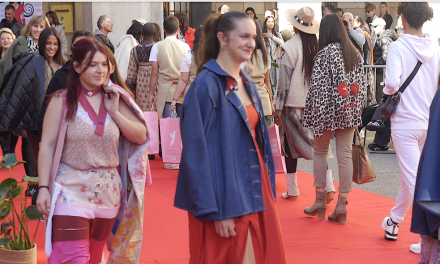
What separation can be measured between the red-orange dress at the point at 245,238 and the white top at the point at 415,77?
2156 mm

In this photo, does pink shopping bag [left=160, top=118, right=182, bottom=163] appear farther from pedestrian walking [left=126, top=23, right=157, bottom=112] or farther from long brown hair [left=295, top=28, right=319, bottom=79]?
pedestrian walking [left=126, top=23, right=157, bottom=112]

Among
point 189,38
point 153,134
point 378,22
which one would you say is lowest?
point 153,134

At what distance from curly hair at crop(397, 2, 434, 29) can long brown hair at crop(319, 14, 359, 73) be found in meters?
0.94

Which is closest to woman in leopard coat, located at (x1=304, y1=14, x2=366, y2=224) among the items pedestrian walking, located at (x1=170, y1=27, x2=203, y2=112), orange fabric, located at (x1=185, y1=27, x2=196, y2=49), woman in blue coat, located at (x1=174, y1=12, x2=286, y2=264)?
pedestrian walking, located at (x1=170, y1=27, x2=203, y2=112)

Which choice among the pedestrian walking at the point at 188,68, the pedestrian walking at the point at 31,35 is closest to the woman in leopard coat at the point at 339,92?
the pedestrian walking at the point at 188,68

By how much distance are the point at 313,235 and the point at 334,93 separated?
4.70ft

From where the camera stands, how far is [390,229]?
5.51 meters

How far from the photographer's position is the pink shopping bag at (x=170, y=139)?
734 cm

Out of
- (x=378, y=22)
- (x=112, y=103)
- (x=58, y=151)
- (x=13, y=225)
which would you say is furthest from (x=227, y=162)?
(x=378, y=22)

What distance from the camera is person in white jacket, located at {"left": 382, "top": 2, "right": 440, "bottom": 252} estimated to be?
5.09 metres

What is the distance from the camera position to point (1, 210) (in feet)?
14.4

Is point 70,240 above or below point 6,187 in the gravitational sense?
below

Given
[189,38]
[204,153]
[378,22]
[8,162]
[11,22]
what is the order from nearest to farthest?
[204,153] → [8,162] → [189,38] → [378,22] → [11,22]

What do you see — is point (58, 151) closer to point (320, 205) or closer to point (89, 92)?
point (89, 92)
